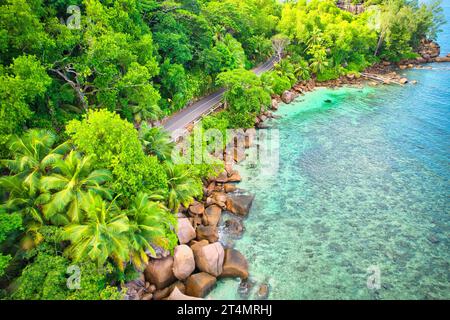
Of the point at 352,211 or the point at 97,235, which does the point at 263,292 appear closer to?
the point at 97,235

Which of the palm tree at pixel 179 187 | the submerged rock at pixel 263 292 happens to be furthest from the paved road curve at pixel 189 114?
the submerged rock at pixel 263 292

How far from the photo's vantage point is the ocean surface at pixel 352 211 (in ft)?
59.7

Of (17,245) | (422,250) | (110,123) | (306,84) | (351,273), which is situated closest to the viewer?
(17,245)

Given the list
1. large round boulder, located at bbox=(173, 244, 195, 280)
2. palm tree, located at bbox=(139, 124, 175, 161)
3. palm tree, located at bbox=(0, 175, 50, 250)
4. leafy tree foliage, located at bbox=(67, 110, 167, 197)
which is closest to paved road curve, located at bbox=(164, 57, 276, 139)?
palm tree, located at bbox=(139, 124, 175, 161)

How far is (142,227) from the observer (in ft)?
53.0

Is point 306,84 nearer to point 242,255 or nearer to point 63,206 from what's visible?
point 242,255

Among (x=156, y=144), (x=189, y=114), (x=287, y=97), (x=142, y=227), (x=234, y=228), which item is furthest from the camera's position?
(x=287, y=97)

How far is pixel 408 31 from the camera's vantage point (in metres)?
64.1

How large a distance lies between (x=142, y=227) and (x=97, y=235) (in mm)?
2623

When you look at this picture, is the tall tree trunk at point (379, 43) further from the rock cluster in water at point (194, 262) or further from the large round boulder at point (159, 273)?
the large round boulder at point (159, 273)

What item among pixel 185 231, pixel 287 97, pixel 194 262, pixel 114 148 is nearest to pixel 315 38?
pixel 287 97

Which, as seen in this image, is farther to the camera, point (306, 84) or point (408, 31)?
point (408, 31)

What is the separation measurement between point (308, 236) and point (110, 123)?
15.2 meters
